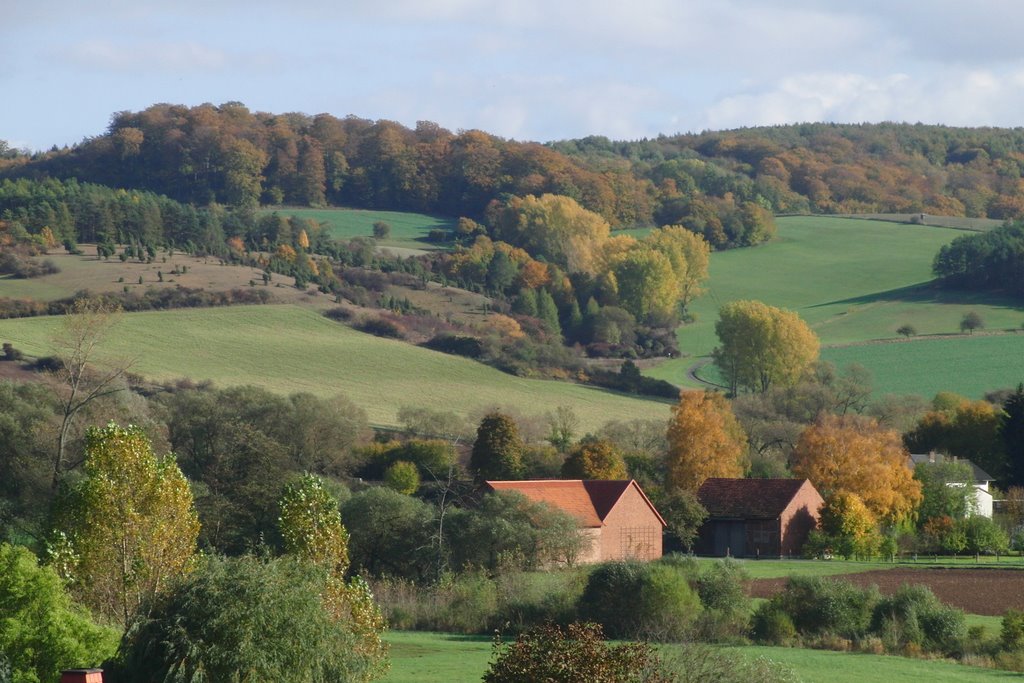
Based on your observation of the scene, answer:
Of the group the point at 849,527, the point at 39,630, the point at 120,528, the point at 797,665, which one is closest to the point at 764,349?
the point at 849,527

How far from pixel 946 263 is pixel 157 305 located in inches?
2474

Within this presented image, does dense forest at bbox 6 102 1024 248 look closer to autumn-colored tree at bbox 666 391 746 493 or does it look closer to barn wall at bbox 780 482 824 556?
autumn-colored tree at bbox 666 391 746 493

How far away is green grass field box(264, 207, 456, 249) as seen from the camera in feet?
Answer: 436

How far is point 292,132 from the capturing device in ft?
498

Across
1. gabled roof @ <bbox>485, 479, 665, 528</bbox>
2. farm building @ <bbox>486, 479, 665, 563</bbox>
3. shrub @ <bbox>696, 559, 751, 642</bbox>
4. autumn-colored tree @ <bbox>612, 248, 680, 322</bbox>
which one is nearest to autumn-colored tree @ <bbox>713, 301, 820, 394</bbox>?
autumn-colored tree @ <bbox>612, 248, 680, 322</bbox>

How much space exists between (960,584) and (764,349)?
52.7 m

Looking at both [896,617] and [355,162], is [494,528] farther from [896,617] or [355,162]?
[355,162]

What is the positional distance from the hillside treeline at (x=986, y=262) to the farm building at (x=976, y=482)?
43064 mm

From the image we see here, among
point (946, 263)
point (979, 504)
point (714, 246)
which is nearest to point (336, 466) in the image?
point (979, 504)

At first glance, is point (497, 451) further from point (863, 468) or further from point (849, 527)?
point (863, 468)

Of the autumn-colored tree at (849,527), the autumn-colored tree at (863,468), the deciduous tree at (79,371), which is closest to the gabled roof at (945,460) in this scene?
the autumn-colored tree at (863,468)

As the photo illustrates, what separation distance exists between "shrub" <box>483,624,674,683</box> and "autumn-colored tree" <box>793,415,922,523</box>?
43.9 meters

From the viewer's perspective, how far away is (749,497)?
6291 centimetres

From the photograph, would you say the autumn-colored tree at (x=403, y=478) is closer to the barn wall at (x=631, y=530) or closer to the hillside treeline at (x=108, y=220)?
the barn wall at (x=631, y=530)
